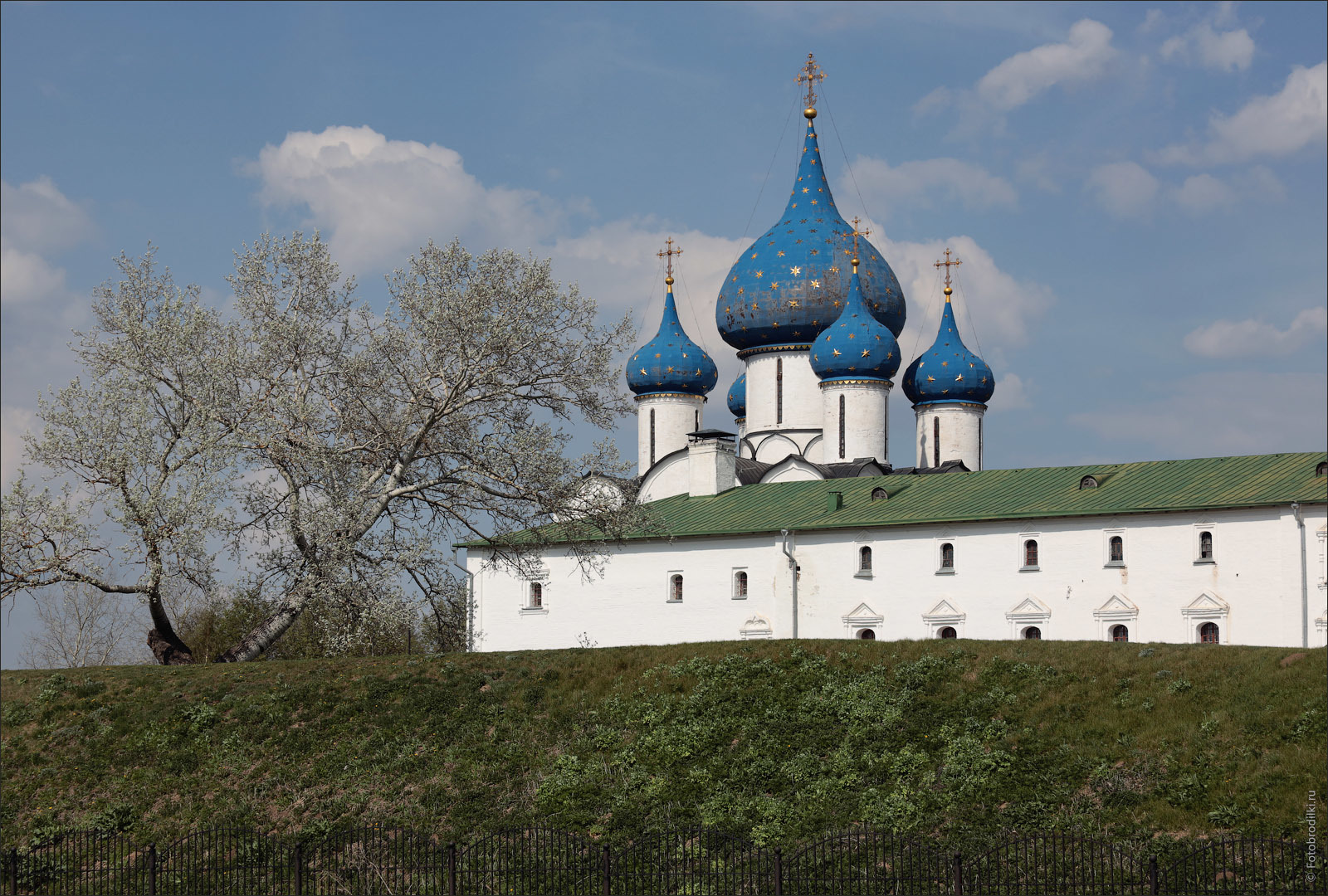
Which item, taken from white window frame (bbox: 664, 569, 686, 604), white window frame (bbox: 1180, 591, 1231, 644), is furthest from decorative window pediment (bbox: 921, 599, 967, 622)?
white window frame (bbox: 664, 569, 686, 604)

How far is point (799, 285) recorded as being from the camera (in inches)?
1693

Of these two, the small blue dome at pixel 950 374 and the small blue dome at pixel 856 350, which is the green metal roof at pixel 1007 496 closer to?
the small blue dome at pixel 856 350

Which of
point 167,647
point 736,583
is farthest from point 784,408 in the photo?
point 167,647

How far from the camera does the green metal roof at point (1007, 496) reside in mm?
28078

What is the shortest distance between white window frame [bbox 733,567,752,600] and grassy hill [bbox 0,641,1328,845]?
763 cm

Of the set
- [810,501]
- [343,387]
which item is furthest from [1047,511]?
[343,387]

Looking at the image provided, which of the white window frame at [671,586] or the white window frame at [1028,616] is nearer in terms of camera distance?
the white window frame at [1028,616]

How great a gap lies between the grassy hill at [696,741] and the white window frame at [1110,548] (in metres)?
6.62

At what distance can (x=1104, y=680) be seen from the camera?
20.5 meters

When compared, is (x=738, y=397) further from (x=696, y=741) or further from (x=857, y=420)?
(x=696, y=741)

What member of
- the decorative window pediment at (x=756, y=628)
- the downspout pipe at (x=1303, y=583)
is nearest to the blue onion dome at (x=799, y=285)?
the decorative window pediment at (x=756, y=628)

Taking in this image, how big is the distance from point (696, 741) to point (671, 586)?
1293cm

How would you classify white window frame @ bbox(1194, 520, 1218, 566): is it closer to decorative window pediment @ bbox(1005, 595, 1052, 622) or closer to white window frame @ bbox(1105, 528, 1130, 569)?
white window frame @ bbox(1105, 528, 1130, 569)

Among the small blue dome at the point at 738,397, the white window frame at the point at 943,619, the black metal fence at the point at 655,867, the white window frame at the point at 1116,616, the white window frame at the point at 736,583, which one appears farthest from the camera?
the small blue dome at the point at 738,397
